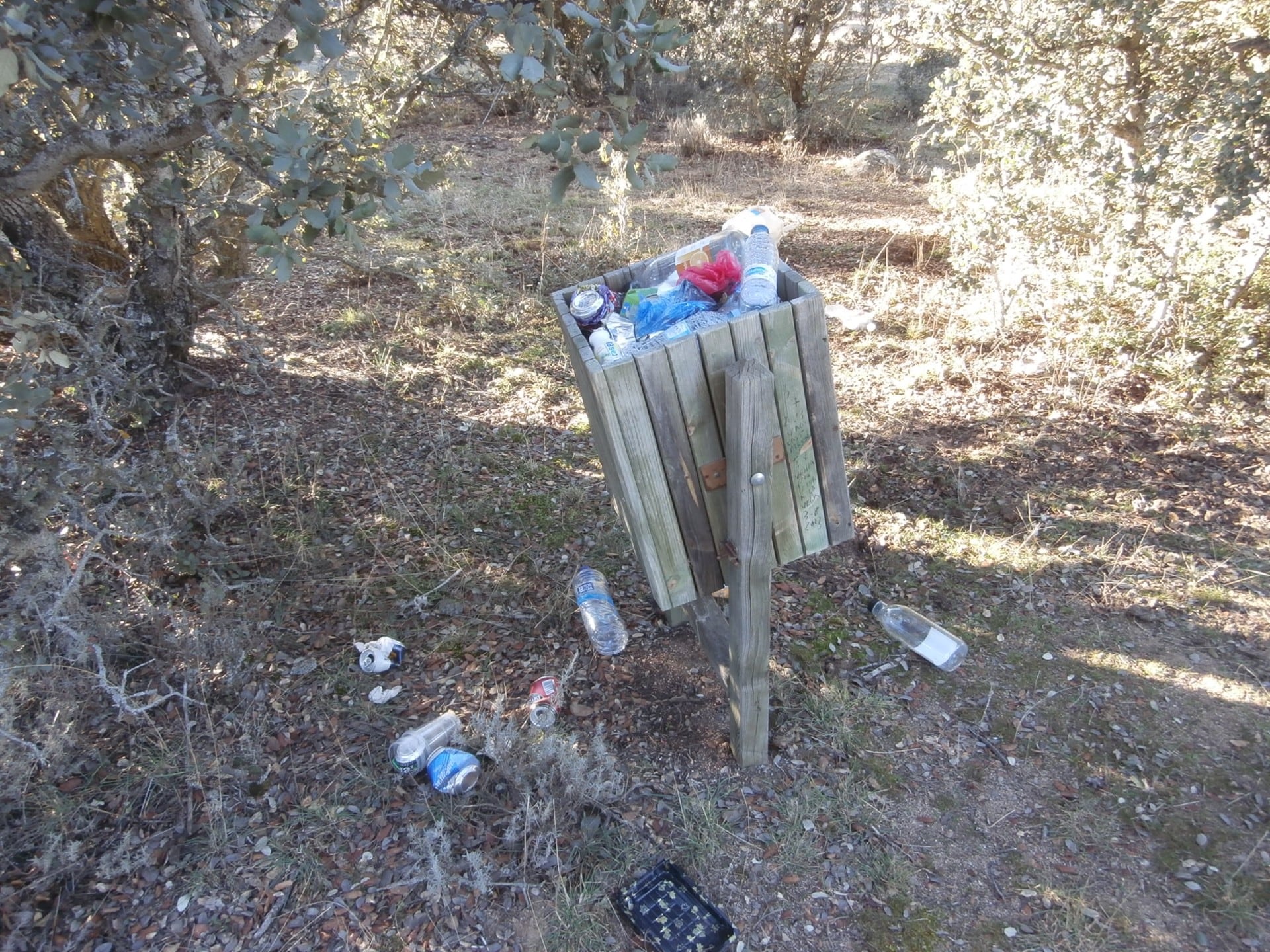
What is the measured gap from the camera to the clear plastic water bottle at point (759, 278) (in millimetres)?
1972

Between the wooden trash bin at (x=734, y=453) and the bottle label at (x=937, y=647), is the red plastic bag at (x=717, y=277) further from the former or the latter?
the bottle label at (x=937, y=647)

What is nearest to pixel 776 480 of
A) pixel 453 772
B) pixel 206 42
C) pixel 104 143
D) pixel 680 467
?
pixel 680 467

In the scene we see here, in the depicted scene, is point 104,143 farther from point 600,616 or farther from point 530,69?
point 600,616

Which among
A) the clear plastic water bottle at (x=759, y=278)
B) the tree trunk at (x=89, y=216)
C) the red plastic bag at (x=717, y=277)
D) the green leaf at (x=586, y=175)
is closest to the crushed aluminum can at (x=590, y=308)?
the red plastic bag at (x=717, y=277)

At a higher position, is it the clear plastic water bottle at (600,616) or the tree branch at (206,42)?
the tree branch at (206,42)

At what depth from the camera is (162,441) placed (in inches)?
153

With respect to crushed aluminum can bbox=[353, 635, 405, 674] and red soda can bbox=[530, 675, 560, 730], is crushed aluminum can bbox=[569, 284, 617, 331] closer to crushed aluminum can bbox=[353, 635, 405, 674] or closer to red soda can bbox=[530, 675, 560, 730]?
red soda can bbox=[530, 675, 560, 730]

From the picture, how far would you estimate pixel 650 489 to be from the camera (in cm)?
196

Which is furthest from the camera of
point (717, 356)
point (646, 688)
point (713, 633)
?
point (646, 688)

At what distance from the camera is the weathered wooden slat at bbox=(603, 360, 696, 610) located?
1805 mm

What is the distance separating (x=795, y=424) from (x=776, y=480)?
0.17m

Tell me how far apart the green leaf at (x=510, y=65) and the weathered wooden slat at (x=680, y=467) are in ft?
2.14

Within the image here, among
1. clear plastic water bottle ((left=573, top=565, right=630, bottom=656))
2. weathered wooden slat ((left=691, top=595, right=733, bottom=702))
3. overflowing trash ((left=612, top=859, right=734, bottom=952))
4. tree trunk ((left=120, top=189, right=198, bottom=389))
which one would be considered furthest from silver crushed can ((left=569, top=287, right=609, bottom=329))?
tree trunk ((left=120, top=189, right=198, bottom=389))

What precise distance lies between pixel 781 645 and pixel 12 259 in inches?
138
